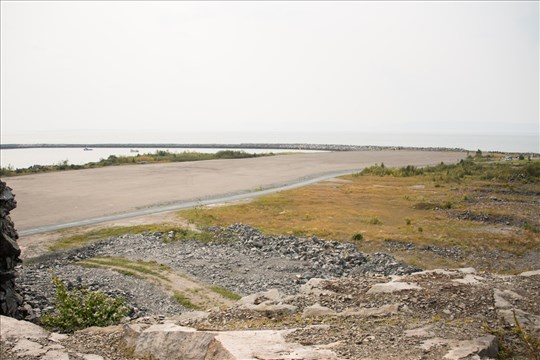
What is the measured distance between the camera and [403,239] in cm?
3438

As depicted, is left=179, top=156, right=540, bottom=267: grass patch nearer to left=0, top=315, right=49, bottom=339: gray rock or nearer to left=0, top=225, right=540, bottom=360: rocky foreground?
left=0, top=225, right=540, bottom=360: rocky foreground

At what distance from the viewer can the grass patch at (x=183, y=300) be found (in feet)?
72.5

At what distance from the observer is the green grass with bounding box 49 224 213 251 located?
111ft

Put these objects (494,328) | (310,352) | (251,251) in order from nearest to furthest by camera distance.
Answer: (310,352) → (494,328) → (251,251)

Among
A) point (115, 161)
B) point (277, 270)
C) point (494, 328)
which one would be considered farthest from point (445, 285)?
point (115, 161)

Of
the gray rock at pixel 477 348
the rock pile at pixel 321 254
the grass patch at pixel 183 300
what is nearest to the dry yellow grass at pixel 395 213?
the rock pile at pixel 321 254

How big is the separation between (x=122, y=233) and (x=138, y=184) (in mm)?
30382

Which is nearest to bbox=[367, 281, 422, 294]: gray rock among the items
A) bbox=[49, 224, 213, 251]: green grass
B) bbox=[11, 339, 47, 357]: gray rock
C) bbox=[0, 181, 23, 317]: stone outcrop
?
bbox=[11, 339, 47, 357]: gray rock

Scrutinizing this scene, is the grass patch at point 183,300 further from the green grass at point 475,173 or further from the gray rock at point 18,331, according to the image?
the green grass at point 475,173

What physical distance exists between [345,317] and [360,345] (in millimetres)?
2478

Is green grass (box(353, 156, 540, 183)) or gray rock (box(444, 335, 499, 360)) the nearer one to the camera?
gray rock (box(444, 335, 499, 360))

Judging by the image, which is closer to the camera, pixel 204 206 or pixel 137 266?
pixel 137 266

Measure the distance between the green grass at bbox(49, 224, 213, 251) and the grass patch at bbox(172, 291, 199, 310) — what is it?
452 inches

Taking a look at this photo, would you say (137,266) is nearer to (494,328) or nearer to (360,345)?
(360,345)
